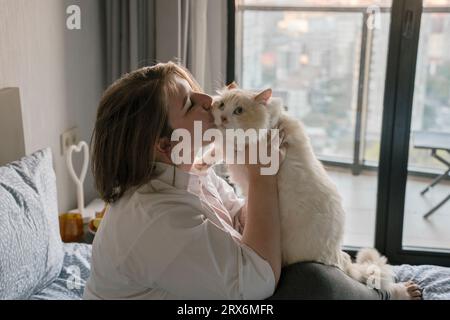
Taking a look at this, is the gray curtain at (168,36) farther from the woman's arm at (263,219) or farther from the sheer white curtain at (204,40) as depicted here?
the woman's arm at (263,219)

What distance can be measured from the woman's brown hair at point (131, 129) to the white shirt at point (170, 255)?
0.04 m

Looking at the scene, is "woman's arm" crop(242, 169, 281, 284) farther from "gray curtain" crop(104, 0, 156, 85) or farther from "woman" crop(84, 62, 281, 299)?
"gray curtain" crop(104, 0, 156, 85)

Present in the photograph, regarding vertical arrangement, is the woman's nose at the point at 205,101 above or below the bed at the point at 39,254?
above

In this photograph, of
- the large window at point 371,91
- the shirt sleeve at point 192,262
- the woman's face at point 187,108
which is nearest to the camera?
the shirt sleeve at point 192,262

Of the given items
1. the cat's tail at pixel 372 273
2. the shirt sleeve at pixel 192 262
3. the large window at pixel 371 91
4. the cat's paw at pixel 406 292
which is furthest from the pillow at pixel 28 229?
the large window at pixel 371 91

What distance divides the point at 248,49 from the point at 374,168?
37.2 inches

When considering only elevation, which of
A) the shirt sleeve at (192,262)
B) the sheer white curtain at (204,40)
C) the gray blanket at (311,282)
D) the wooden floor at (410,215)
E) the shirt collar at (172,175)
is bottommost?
the wooden floor at (410,215)

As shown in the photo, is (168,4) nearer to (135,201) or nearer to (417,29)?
(417,29)

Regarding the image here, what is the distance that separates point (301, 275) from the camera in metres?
1.15

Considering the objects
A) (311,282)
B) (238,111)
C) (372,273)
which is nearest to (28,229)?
(238,111)

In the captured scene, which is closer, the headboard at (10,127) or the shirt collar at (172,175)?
the shirt collar at (172,175)

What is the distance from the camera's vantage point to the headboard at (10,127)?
161 centimetres

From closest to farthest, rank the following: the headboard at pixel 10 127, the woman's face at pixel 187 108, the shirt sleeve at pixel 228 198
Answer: the woman's face at pixel 187 108, the shirt sleeve at pixel 228 198, the headboard at pixel 10 127

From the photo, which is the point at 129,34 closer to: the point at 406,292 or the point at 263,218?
the point at 263,218
